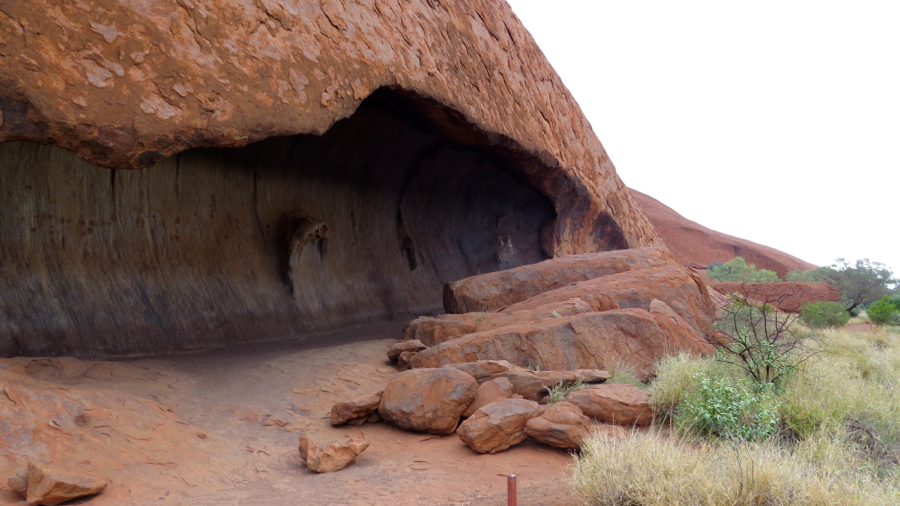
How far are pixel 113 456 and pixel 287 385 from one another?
2082 mm

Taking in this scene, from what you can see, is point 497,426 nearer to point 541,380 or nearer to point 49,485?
point 541,380

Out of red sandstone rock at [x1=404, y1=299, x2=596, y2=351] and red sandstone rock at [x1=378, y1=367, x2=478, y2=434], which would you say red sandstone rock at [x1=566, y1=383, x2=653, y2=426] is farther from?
red sandstone rock at [x1=404, y1=299, x2=596, y2=351]

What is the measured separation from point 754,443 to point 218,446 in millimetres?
3560

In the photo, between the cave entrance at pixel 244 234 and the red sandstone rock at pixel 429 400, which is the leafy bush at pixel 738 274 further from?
the red sandstone rock at pixel 429 400

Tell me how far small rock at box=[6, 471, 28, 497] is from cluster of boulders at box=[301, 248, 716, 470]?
1760 millimetres

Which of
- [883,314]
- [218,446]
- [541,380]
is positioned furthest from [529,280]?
[883,314]

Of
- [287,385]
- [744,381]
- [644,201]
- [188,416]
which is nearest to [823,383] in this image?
[744,381]

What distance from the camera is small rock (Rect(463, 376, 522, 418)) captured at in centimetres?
474

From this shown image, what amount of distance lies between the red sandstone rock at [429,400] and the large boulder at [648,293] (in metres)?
2.87

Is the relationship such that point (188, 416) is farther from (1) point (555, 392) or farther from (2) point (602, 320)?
(2) point (602, 320)

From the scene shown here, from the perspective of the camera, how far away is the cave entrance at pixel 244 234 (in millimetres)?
6129

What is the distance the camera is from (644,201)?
112 feet

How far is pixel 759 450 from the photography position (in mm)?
3453

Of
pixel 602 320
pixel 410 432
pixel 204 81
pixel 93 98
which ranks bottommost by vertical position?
pixel 410 432
